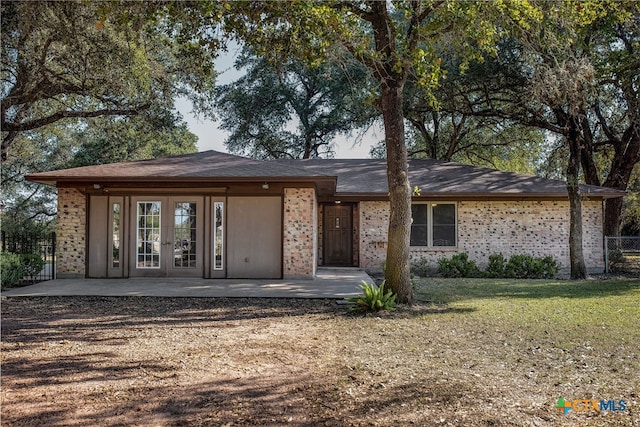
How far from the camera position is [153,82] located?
1248cm

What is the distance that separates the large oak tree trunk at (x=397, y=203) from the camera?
28.6 ft

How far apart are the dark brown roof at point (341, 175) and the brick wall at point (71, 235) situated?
62 centimetres

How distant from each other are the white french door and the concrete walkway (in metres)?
0.40

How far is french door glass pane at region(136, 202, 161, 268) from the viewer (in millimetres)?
12078

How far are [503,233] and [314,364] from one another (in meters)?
12.1

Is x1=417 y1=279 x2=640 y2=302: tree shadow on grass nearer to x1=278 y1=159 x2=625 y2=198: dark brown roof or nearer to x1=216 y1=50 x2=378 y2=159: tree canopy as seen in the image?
x1=278 y1=159 x2=625 y2=198: dark brown roof

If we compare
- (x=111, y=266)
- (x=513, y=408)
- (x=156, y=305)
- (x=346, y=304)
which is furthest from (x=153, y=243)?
(x=513, y=408)

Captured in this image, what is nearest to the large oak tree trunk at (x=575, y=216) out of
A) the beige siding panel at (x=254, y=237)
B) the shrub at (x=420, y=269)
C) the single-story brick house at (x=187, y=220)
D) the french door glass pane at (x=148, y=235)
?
the shrub at (x=420, y=269)

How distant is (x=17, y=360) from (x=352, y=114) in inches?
829

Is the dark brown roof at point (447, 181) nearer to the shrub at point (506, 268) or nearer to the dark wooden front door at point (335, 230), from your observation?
the dark wooden front door at point (335, 230)

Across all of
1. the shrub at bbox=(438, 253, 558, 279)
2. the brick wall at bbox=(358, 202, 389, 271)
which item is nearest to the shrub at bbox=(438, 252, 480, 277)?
the shrub at bbox=(438, 253, 558, 279)

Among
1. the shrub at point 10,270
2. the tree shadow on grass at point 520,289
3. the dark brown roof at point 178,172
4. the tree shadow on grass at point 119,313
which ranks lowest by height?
the tree shadow on grass at point 520,289

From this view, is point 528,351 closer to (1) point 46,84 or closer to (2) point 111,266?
(2) point 111,266

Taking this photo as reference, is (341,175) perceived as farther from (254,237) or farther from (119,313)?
(119,313)
